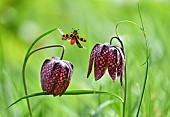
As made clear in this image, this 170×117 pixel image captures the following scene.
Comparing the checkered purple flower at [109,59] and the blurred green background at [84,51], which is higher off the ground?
the checkered purple flower at [109,59]

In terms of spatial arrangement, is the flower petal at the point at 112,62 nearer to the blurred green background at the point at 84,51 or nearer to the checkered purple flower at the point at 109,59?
the checkered purple flower at the point at 109,59

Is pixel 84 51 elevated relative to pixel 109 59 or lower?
lower

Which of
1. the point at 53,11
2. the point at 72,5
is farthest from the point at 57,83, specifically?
the point at 72,5

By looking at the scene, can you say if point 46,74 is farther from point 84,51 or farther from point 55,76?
point 84,51

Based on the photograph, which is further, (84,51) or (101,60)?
(84,51)

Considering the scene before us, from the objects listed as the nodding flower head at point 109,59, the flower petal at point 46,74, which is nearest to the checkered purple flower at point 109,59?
the nodding flower head at point 109,59

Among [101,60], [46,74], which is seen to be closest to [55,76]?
[46,74]
